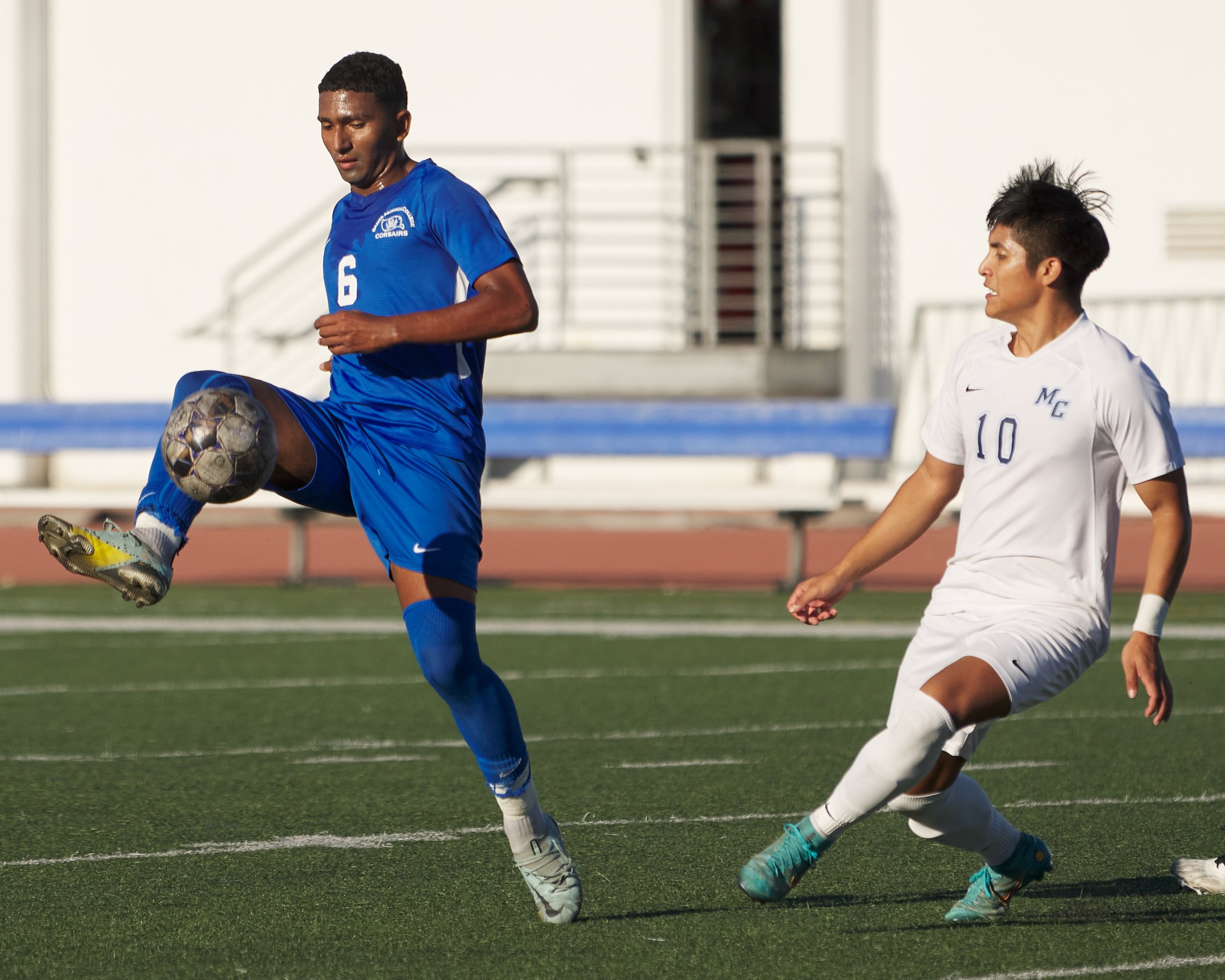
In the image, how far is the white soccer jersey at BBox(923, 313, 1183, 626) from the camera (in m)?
3.98

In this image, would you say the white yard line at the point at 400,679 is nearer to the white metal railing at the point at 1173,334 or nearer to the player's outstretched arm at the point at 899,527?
the player's outstretched arm at the point at 899,527

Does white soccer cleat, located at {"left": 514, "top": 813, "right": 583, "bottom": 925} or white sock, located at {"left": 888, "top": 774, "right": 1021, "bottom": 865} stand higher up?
white sock, located at {"left": 888, "top": 774, "right": 1021, "bottom": 865}

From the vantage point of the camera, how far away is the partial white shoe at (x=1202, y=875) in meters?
4.59

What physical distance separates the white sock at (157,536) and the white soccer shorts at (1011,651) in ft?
5.74

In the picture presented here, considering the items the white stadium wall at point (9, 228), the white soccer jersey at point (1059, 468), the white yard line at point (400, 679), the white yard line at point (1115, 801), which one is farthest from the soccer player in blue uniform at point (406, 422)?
the white stadium wall at point (9, 228)

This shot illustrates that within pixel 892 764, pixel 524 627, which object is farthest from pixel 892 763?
pixel 524 627

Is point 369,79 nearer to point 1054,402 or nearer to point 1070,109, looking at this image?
point 1054,402

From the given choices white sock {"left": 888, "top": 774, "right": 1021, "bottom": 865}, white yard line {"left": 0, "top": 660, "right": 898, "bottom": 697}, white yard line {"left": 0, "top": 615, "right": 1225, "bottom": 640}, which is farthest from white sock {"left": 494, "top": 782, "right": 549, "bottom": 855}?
white yard line {"left": 0, "top": 615, "right": 1225, "bottom": 640}

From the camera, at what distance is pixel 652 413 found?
13828 millimetres

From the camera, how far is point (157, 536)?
4.20 m

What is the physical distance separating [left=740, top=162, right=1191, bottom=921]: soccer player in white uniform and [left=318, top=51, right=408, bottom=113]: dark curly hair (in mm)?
1559

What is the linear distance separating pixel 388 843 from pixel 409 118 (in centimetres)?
209

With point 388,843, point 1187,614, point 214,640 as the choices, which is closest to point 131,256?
point 214,640

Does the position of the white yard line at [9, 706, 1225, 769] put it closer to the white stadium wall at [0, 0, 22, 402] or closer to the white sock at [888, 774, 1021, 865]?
the white sock at [888, 774, 1021, 865]
